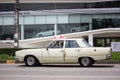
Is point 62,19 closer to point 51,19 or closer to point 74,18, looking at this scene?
point 51,19

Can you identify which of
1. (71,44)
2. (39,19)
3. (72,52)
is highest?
(39,19)

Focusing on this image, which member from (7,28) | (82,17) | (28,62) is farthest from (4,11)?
(28,62)

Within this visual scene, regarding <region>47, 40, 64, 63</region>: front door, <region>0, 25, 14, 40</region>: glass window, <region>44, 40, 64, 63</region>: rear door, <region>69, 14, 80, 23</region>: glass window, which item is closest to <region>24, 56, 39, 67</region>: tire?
<region>44, 40, 64, 63</region>: rear door

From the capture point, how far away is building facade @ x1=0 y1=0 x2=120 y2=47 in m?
48.2

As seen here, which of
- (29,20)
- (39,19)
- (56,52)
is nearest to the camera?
(56,52)

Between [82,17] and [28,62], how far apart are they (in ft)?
94.0

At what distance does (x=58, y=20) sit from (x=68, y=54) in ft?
96.1

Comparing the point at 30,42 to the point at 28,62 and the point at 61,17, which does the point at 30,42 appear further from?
the point at 28,62

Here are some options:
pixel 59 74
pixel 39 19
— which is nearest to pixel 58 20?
pixel 39 19

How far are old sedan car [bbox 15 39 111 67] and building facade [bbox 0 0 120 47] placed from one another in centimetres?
2615

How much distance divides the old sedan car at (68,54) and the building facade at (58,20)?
85.8 ft

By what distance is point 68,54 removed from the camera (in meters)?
20.9

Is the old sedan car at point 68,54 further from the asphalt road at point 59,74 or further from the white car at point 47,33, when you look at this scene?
the white car at point 47,33

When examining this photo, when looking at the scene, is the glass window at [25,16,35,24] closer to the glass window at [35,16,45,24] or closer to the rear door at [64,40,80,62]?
the glass window at [35,16,45,24]
